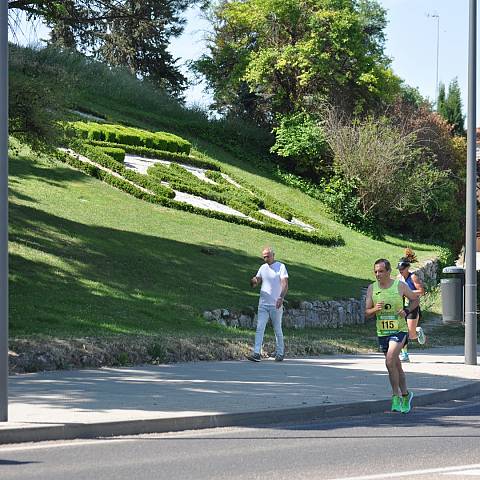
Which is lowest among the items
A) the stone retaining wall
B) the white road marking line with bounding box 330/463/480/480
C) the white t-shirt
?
the white road marking line with bounding box 330/463/480/480

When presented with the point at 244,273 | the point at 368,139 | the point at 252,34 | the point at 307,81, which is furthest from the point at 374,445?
the point at 252,34

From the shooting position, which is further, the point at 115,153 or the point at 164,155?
the point at 164,155

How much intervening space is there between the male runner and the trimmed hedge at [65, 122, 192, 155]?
31808 mm

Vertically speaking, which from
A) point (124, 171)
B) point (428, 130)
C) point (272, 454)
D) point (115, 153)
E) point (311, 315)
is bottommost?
point (272, 454)

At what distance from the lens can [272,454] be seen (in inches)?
410

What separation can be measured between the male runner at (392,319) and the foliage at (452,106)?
82792 millimetres

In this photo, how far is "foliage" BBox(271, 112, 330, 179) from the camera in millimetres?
56812

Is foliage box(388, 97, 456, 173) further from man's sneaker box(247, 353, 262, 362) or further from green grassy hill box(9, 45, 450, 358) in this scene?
man's sneaker box(247, 353, 262, 362)

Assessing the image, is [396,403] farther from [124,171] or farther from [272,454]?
[124,171]

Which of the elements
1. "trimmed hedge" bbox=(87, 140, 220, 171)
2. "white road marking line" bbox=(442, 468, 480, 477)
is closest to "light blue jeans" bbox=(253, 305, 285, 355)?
"white road marking line" bbox=(442, 468, 480, 477)

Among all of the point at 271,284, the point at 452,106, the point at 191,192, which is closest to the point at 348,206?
the point at 191,192

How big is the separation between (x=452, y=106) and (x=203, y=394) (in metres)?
86.4

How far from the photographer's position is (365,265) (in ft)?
135

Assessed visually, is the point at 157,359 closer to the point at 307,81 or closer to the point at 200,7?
the point at 200,7
